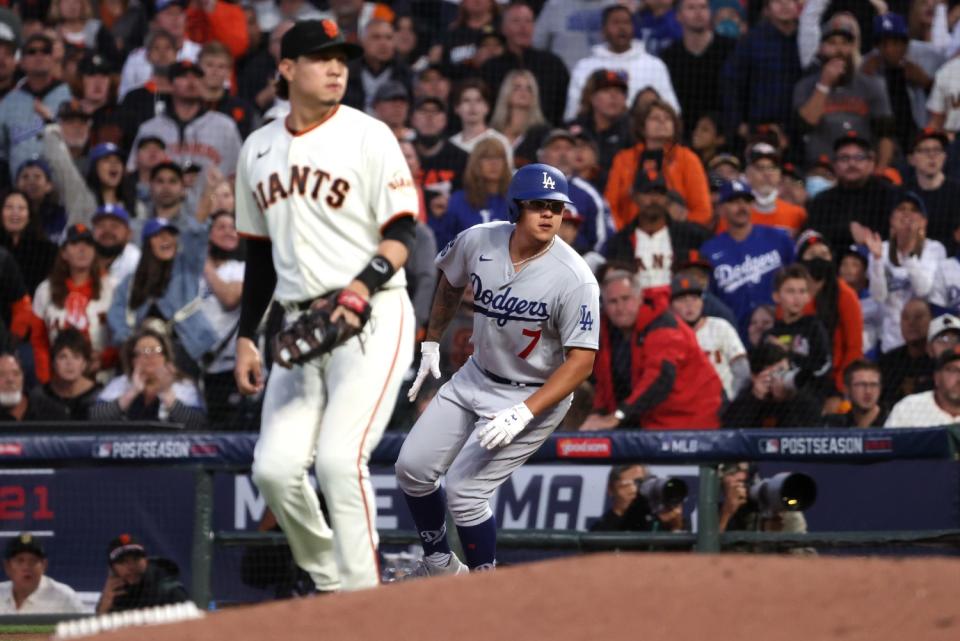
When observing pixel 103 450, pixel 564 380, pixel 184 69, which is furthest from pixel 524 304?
pixel 184 69

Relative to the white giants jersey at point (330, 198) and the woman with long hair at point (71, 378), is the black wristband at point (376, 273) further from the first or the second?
the woman with long hair at point (71, 378)

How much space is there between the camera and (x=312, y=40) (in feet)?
17.2

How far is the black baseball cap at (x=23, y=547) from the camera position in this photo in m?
8.16

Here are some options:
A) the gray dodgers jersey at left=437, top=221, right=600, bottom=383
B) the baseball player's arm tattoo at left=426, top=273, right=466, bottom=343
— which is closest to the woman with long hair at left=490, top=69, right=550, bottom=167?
the baseball player's arm tattoo at left=426, top=273, right=466, bottom=343

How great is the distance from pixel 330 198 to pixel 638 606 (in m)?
1.77

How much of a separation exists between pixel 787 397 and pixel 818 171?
2.71 metres

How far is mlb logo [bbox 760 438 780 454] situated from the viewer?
776cm

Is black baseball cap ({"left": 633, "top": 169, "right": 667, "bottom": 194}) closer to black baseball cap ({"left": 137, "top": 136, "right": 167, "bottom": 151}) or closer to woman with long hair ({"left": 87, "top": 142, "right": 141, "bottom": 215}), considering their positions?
black baseball cap ({"left": 137, "top": 136, "right": 167, "bottom": 151})

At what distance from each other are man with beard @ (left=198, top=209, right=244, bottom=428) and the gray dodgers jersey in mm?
3693

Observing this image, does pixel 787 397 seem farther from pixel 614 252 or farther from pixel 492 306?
pixel 492 306

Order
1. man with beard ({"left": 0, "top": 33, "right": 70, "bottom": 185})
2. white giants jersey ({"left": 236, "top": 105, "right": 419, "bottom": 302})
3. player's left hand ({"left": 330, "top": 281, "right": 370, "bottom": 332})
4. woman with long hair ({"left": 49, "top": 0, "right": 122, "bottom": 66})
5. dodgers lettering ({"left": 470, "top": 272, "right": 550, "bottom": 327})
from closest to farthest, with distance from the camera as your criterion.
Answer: player's left hand ({"left": 330, "top": 281, "right": 370, "bottom": 332}), white giants jersey ({"left": 236, "top": 105, "right": 419, "bottom": 302}), dodgers lettering ({"left": 470, "top": 272, "right": 550, "bottom": 327}), man with beard ({"left": 0, "top": 33, "right": 70, "bottom": 185}), woman with long hair ({"left": 49, "top": 0, "right": 122, "bottom": 66})

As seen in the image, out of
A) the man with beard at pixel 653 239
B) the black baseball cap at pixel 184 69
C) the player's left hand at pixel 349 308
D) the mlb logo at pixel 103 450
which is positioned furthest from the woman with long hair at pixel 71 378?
the player's left hand at pixel 349 308

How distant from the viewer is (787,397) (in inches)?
344

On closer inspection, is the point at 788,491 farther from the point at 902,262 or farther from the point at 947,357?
the point at 902,262
